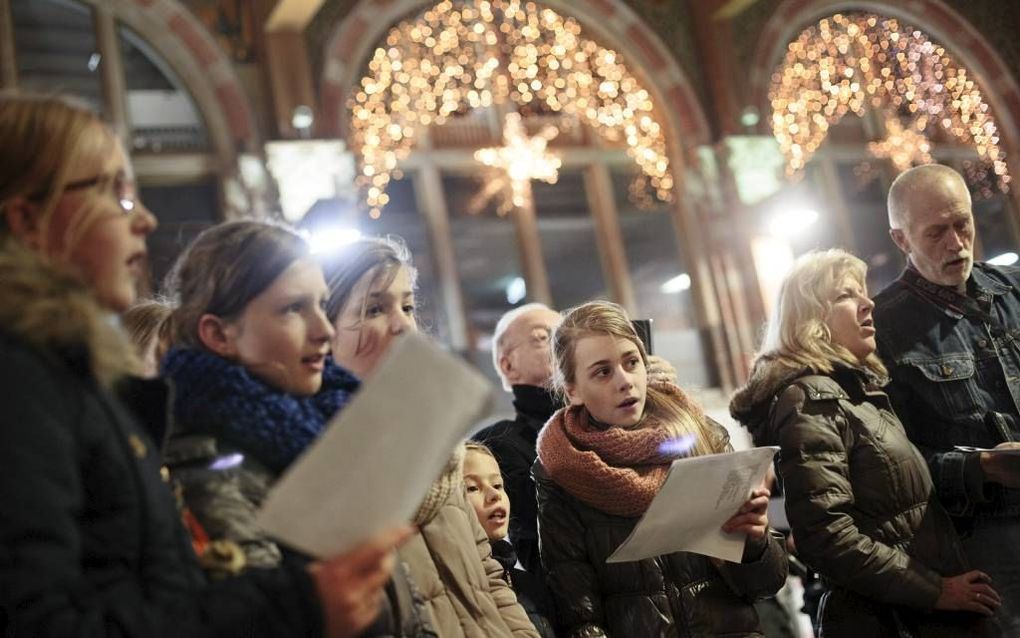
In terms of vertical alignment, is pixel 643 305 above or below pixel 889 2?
below

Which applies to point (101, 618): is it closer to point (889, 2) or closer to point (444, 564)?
point (444, 564)

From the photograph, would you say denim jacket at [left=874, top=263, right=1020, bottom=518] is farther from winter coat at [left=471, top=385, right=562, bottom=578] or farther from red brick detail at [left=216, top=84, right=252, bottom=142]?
red brick detail at [left=216, top=84, right=252, bottom=142]

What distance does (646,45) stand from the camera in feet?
25.3

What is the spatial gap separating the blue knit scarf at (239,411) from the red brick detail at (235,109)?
5090 millimetres

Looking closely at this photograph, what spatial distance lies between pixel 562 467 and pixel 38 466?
141cm

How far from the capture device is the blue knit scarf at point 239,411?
149cm

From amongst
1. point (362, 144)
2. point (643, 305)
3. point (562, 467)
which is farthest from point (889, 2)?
point (562, 467)

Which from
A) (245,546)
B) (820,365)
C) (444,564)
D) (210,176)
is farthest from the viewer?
(210,176)

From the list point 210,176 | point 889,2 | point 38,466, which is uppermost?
point 889,2

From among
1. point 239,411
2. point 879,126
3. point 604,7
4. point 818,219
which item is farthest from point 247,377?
point 879,126

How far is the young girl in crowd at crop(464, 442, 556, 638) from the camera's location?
2461 millimetres

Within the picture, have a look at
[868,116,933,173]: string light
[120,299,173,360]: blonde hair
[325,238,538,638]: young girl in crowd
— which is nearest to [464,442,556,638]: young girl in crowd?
[325,238,538,638]: young girl in crowd

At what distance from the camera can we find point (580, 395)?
2.55m

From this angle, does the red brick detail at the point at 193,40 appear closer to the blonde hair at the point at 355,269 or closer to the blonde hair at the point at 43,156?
the blonde hair at the point at 355,269
